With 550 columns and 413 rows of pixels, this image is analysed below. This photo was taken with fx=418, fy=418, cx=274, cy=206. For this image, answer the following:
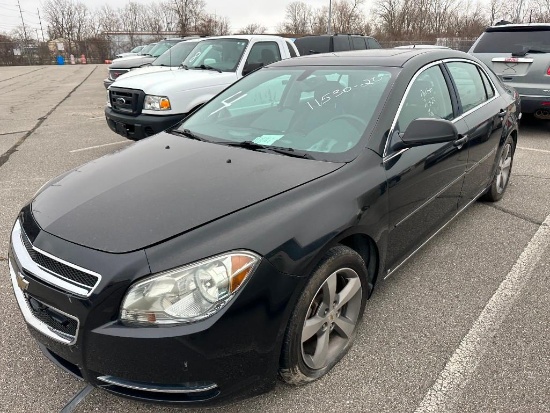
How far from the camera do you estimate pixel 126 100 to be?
20.0 ft

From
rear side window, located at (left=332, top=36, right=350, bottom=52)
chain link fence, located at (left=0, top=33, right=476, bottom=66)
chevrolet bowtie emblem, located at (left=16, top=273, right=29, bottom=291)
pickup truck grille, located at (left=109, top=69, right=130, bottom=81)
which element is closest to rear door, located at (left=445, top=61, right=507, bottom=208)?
chevrolet bowtie emblem, located at (left=16, top=273, right=29, bottom=291)

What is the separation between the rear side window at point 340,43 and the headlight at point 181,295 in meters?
9.33

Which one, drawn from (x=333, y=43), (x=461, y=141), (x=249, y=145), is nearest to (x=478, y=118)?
(x=461, y=141)

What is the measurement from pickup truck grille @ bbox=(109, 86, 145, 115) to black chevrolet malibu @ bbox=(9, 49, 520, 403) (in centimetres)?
308

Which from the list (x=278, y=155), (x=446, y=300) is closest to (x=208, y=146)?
(x=278, y=155)

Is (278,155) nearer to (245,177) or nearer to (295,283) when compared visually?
(245,177)

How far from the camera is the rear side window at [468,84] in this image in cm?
339

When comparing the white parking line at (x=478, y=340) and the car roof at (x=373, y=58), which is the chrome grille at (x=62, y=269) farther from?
the car roof at (x=373, y=58)

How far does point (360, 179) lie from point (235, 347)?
3.56ft

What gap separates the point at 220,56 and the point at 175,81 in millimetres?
1341

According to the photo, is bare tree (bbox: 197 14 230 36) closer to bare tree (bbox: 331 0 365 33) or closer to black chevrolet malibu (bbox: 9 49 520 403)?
bare tree (bbox: 331 0 365 33)

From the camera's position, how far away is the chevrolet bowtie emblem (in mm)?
1880

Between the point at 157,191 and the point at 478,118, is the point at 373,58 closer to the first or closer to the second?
the point at 478,118

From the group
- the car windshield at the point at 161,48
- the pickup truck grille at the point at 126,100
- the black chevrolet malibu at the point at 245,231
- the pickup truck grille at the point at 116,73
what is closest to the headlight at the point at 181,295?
the black chevrolet malibu at the point at 245,231
